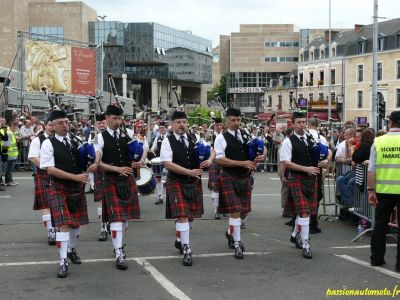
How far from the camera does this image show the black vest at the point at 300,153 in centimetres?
743

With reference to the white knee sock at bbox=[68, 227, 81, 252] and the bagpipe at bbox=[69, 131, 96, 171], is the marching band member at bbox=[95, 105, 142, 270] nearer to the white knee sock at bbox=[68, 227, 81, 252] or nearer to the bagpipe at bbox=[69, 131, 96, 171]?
the bagpipe at bbox=[69, 131, 96, 171]

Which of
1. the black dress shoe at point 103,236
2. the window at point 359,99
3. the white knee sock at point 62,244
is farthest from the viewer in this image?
the window at point 359,99

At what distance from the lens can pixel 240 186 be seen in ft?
24.1

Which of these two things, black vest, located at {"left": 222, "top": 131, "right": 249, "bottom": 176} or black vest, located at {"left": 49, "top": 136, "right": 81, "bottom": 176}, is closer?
black vest, located at {"left": 49, "top": 136, "right": 81, "bottom": 176}

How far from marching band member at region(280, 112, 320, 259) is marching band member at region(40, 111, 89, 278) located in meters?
2.73

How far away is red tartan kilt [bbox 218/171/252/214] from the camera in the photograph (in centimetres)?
727

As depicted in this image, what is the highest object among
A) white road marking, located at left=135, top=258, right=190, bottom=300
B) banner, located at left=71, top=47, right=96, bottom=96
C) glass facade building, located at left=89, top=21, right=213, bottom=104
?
glass facade building, located at left=89, top=21, right=213, bottom=104

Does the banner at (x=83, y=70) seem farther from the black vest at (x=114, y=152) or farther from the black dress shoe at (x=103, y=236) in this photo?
the black vest at (x=114, y=152)

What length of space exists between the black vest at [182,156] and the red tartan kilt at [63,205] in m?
1.23

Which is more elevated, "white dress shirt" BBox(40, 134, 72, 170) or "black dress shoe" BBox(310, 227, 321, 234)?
"white dress shirt" BBox(40, 134, 72, 170)

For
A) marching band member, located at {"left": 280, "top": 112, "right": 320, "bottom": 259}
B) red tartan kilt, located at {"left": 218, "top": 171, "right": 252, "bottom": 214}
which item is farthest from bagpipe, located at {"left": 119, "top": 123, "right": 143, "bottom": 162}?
marching band member, located at {"left": 280, "top": 112, "right": 320, "bottom": 259}

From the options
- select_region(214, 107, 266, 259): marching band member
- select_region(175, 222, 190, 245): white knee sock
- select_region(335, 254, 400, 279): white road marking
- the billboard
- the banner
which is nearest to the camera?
select_region(335, 254, 400, 279): white road marking

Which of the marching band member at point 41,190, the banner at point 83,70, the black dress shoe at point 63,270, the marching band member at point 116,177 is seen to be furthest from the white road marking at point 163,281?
the banner at point 83,70

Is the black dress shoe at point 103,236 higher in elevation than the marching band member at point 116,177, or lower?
lower
